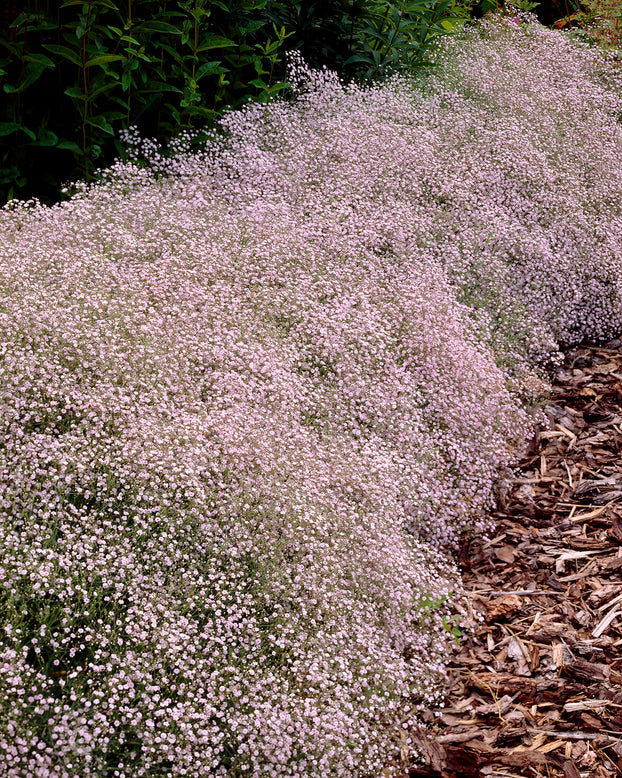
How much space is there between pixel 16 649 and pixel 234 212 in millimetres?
3825

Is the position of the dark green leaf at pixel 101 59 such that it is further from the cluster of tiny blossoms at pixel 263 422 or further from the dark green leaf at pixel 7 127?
the cluster of tiny blossoms at pixel 263 422

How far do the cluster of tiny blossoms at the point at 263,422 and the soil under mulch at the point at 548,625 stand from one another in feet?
0.82

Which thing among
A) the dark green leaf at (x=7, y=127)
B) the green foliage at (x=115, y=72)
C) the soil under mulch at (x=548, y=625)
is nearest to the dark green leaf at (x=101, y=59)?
the green foliage at (x=115, y=72)

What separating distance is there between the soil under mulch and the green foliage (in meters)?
3.77

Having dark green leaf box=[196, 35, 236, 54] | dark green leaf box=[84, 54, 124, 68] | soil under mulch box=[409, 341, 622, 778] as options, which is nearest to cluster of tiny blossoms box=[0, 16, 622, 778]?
soil under mulch box=[409, 341, 622, 778]

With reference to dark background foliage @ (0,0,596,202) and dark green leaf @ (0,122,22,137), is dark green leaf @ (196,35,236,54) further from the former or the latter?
dark green leaf @ (0,122,22,137)

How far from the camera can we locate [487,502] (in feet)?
16.9

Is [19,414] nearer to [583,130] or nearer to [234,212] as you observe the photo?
[234,212]

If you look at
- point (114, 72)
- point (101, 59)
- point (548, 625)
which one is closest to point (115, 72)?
point (114, 72)

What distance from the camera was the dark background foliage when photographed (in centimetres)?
559

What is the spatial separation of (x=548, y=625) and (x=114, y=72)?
4.55 meters

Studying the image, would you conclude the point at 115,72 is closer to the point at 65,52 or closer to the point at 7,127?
the point at 65,52

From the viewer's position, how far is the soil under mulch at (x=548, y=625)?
11.6 feet

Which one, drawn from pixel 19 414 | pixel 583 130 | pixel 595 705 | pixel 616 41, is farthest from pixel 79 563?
pixel 616 41
